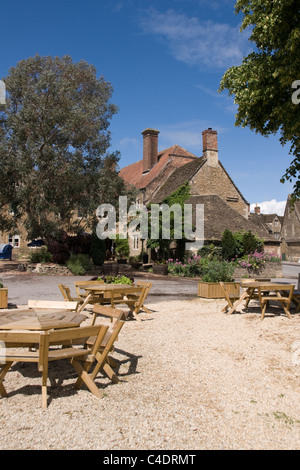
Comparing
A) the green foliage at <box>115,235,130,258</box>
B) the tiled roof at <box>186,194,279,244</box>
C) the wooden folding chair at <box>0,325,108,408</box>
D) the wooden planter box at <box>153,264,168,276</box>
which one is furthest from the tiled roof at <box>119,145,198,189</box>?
the wooden folding chair at <box>0,325,108,408</box>

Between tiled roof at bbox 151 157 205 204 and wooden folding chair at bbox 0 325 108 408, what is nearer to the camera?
wooden folding chair at bbox 0 325 108 408

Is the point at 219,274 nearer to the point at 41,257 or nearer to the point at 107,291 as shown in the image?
the point at 107,291

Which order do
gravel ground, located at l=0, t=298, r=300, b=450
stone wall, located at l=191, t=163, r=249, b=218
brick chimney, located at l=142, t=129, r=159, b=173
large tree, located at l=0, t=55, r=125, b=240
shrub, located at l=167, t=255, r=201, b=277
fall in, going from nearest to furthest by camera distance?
1. gravel ground, located at l=0, t=298, r=300, b=450
2. large tree, located at l=0, t=55, r=125, b=240
3. shrub, located at l=167, t=255, r=201, b=277
4. stone wall, located at l=191, t=163, r=249, b=218
5. brick chimney, located at l=142, t=129, r=159, b=173

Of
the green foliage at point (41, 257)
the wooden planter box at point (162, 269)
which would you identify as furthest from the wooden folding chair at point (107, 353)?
the green foliage at point (41, 257)

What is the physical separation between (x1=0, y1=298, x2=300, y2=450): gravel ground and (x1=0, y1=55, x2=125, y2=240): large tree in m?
13.8

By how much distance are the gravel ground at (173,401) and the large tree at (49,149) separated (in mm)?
13839

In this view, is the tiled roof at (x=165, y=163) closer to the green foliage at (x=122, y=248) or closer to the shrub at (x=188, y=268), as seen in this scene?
the green foliage at (x=122, y=248)

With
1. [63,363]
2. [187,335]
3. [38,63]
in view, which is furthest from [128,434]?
[38,63]

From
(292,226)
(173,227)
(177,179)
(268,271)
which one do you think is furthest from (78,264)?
(292,226)

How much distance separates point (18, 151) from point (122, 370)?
16.8 m

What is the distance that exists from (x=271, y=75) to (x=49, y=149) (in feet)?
41.8

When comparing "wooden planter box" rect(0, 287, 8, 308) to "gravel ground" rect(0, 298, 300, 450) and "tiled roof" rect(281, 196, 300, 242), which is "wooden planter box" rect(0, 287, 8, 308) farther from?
"tiled roof" rect(281, 196, 300, 242)

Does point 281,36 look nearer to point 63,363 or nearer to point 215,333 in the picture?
point 215,333

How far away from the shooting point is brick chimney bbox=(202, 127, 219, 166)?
103 ft
